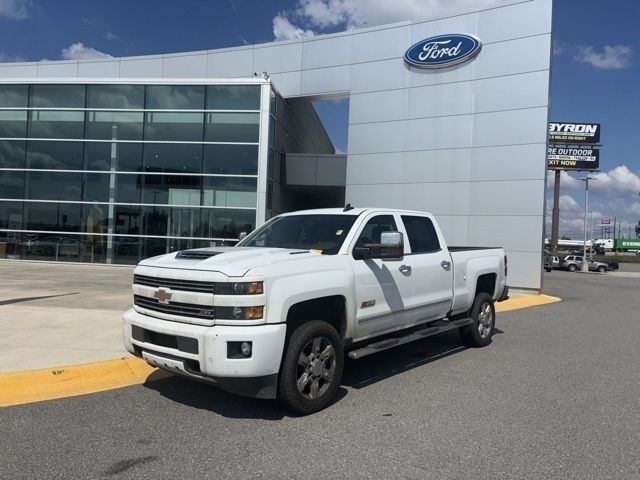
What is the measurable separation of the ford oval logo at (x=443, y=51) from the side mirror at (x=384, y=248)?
1583cm

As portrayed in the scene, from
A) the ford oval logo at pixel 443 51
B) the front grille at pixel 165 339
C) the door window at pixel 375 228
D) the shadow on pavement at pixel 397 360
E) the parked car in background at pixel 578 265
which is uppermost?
the ford oval logo at pixel 443 51

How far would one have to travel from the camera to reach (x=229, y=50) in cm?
2361

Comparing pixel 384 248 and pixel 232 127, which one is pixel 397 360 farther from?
pixel 232 127

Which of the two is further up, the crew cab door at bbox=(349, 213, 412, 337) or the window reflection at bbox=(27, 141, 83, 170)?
the window reflection at bbox=(27, 141, 83, 170)

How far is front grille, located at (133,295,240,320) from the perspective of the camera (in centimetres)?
442

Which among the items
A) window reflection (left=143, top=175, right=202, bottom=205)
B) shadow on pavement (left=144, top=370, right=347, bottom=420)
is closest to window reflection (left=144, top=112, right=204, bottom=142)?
window reflection (left=143, top=175, right=202, bottom=205)

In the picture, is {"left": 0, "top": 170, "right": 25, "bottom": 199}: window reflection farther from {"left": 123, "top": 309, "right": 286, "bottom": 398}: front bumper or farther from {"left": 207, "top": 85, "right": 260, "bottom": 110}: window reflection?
{"left": 123, "top": 309, "right": 286, "bottom": 398}: front bumper

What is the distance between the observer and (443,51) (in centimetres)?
1953

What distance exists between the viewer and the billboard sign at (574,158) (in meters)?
71.8

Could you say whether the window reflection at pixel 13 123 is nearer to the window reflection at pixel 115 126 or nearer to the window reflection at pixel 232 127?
the window reflection at pixel 115 126

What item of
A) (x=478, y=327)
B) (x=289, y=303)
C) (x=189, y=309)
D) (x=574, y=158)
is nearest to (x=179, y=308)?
(x=189, y=309)

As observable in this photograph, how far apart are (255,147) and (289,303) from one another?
16.8 meters

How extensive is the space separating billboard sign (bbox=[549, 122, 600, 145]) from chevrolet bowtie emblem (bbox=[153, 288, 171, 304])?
75.7 meters

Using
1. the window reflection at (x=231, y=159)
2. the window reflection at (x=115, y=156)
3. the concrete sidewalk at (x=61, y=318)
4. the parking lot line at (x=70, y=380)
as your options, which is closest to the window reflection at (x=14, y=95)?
the window reflection at (x=115, y=156)
